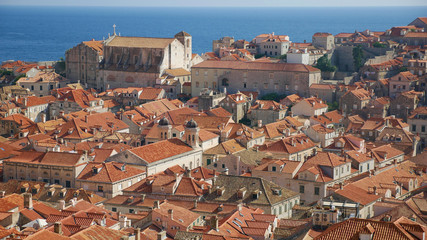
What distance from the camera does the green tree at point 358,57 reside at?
341 ft

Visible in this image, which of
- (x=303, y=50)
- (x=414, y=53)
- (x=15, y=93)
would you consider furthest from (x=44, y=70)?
(x=414, y=53)

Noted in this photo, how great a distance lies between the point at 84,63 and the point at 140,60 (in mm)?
7642

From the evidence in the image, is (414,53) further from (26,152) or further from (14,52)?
(14,52)

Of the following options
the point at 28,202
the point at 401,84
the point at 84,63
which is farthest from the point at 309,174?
the point at 84,63

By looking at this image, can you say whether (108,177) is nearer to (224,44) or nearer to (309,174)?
(309,174)

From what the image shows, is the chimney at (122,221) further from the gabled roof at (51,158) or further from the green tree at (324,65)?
the green tree at (324,65)

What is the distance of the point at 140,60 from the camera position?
352 ft

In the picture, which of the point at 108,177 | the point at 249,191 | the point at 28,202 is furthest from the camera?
the point at 108,177

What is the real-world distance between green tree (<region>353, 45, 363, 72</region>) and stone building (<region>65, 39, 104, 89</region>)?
29.6m

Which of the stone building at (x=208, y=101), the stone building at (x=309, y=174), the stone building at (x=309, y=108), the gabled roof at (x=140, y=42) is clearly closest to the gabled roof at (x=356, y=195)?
the stone building at (x=309, y=174)

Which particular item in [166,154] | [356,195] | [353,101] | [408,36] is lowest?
[166,154]

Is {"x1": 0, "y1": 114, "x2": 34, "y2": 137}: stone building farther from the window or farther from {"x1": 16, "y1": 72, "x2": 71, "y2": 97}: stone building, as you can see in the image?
the window

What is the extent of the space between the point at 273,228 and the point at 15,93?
60074 millimetres

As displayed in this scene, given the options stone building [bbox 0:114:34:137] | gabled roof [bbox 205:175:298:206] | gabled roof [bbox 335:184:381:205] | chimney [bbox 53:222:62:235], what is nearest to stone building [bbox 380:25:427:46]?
stone building [bbox 0:114:34:137]
